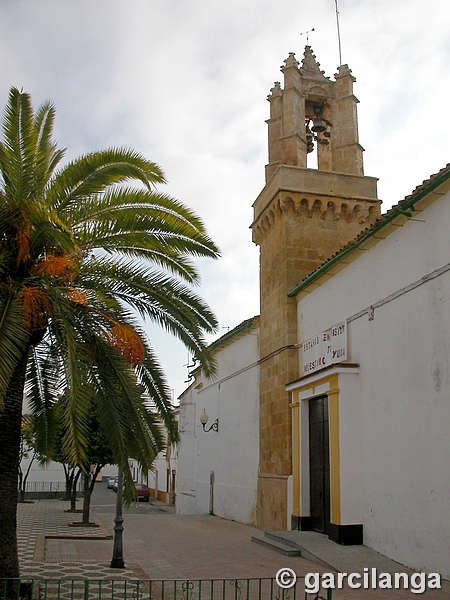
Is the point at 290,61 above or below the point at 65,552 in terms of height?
above

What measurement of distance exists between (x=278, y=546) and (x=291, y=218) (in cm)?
711

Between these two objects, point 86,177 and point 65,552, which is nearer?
point 86,177

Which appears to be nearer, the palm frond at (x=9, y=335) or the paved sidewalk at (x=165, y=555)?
the palm frond at (x=9, y=335)

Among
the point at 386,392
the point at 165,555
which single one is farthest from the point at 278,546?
the point at 386,392

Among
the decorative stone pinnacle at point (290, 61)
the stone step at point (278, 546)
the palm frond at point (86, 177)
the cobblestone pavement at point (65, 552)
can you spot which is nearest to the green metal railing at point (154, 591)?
the cobblestone pavement at point (65, 552)

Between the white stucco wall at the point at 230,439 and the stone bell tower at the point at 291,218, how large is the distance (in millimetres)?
1065

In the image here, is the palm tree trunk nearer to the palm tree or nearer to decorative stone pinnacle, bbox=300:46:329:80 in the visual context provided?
Answer: the palm tree

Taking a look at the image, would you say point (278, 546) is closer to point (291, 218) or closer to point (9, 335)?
point (9, 335)

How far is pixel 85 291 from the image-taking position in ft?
25.8

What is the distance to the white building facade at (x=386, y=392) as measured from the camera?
874 cm

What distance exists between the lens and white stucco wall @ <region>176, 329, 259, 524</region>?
16.8 m

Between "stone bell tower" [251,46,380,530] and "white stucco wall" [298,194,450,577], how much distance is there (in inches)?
112

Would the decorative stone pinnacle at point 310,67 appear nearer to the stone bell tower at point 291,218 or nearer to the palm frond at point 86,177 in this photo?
the stone bell tower at point 291,218

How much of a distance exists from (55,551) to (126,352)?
5.70 meters
